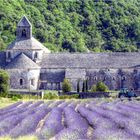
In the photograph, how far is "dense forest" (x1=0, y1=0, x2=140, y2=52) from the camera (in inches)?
4671

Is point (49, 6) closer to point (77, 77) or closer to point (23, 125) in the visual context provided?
point (77, 77)

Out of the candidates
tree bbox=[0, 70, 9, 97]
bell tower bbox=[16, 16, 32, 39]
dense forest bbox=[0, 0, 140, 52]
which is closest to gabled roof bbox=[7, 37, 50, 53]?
bell tower bbox=[16, 16, 32, 39]

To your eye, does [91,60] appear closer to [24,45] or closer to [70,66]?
[70,66]

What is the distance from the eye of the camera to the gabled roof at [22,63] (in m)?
81.9

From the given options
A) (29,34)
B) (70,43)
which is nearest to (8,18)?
(70,43)

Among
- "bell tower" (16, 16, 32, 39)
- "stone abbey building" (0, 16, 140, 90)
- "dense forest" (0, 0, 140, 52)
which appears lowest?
"stone abbey building" (0, 16, 140, 90)

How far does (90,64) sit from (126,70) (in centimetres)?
499

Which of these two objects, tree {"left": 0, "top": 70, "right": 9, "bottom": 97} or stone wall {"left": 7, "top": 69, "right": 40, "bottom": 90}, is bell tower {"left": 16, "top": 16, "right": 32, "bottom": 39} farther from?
tree {"left": 0, "top": 70, "right": 9, "bottom": 97}

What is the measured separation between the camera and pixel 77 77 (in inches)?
3265

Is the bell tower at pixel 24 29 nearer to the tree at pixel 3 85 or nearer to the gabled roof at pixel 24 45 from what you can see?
the gabled roof at pixel 24 45

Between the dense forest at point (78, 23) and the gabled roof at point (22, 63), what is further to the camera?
the dense forest at point (78, 23)

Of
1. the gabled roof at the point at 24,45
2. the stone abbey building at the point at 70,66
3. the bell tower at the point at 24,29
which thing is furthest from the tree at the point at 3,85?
the bell tower at the point at 24,29

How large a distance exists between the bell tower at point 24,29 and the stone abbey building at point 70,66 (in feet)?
1.14

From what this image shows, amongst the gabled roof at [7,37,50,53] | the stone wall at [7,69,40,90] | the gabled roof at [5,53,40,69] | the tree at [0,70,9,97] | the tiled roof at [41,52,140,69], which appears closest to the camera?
the tree at [0,70,9,97]
